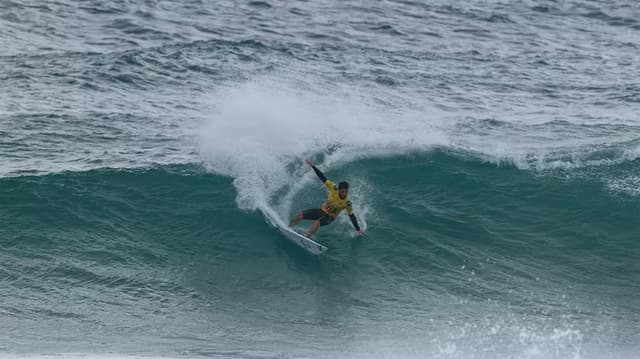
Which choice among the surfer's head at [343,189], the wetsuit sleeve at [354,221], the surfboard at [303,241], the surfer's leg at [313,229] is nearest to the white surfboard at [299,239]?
the surfboard at [303,241]

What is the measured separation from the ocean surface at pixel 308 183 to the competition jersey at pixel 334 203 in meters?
0.77

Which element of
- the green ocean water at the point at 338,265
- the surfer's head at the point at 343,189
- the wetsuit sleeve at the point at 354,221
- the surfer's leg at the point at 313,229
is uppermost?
the surfer's head at the point at 343,189

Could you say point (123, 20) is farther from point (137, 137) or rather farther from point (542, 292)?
point (542, 292)

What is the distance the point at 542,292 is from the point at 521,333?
1754 mm

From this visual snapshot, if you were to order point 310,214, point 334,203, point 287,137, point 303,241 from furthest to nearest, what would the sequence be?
1. point 287,137
2. point 310,214
3. point 334,203
4. point 303,241

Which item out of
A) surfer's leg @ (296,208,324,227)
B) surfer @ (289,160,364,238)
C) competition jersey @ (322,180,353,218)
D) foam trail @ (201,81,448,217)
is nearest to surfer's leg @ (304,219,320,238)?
surfer @ (289,160,364,238)

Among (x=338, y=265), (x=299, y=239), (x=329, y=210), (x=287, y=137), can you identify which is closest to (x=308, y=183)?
(x=287, y=137)

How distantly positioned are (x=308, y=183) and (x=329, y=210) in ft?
8.61

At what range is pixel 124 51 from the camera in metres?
27.5

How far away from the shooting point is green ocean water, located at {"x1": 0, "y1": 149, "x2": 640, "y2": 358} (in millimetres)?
14516

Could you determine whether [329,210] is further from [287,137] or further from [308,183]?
[287,137]

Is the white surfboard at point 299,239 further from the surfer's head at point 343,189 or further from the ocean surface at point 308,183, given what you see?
the surfer's head at point 343,189

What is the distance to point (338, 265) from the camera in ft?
56.4

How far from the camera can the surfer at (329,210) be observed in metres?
17.3
